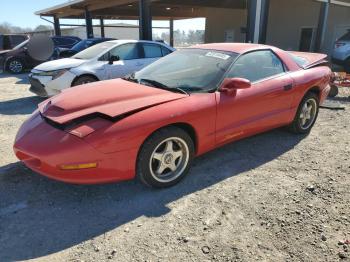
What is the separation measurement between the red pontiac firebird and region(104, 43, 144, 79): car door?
3.17 m

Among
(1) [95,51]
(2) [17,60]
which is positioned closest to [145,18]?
(2) [17,60]

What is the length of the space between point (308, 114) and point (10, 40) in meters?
15.1

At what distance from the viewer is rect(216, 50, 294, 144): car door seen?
3596 millimetres

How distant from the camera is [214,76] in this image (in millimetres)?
3617

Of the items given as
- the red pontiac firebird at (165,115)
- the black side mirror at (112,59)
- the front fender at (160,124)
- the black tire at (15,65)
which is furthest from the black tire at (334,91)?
the black tire at (15,65)

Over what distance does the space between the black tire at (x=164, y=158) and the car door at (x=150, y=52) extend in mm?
5008

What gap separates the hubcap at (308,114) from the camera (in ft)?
15.6

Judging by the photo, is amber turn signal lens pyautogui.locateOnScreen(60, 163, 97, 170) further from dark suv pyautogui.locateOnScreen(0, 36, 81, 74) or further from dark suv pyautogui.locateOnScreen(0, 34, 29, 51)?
dark suv pyautogui.locateOnScreen(0, 34, 29, 51)

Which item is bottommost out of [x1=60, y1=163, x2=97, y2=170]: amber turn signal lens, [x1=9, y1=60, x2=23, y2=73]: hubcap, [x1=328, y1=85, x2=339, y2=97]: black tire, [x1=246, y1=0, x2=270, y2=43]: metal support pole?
[x1=9, y1=60, x2=23, y2=73]: hubcap

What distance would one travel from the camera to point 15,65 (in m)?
13.0

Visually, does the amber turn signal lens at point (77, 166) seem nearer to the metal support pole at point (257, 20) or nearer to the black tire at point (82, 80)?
the black tire at point (82, 80)

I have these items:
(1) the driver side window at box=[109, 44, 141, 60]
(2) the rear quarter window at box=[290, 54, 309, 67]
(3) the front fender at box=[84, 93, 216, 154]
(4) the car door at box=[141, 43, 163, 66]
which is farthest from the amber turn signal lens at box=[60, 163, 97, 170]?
(4) the car door at box=[141, 43, 163, 66]

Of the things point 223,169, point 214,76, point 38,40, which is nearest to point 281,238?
point 223,169

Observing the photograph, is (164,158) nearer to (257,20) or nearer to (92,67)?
(92,67)
